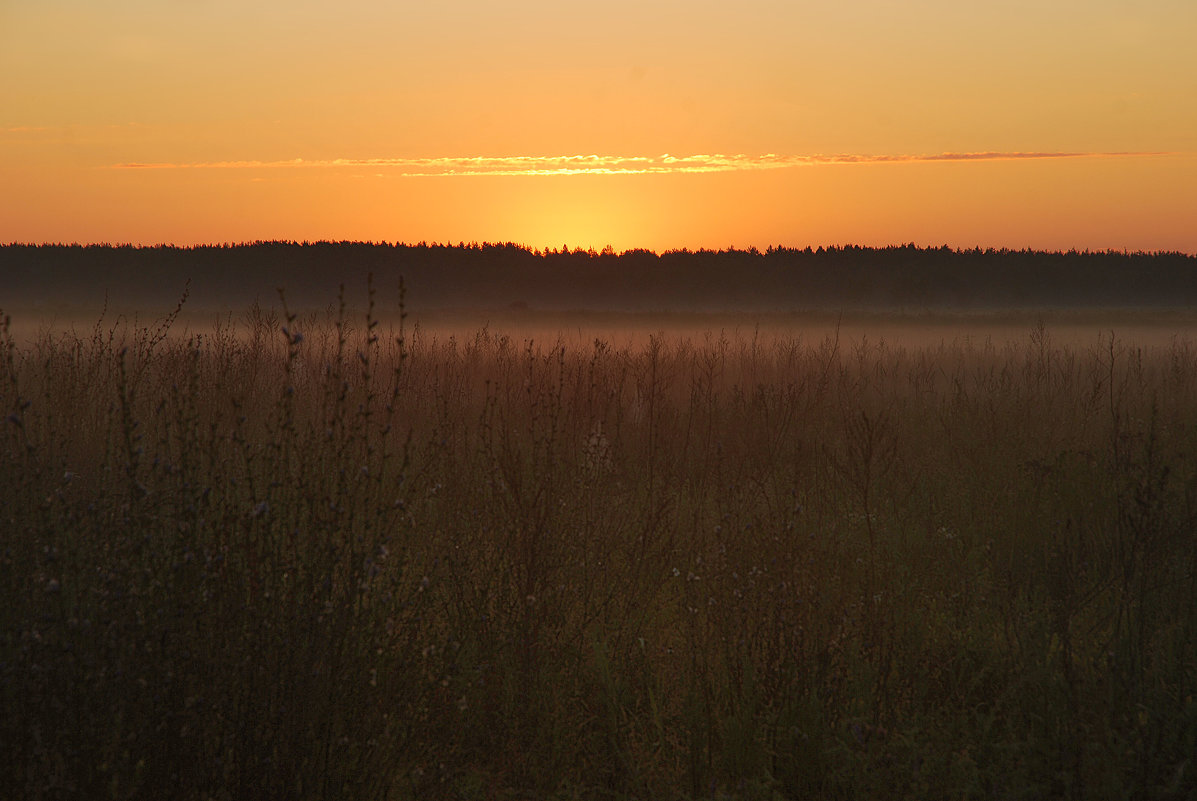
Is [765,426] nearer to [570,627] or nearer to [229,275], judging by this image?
[570,627]

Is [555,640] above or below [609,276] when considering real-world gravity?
below

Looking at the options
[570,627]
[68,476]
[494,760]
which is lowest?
[494,760]

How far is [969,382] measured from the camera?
37.0 ft

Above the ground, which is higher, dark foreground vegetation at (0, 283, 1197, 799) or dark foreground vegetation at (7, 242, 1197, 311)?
dark foreground vegetation at (7, 242, 1197, 311)

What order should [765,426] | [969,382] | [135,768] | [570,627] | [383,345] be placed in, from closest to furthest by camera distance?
[135,768] < [570,627] < [765,426] < [969,382] < [383,345]

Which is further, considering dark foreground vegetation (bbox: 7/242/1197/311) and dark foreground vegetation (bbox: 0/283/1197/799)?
dark foreground vegetation (bbox: 7/242/1197/311)

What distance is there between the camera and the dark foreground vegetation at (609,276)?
62.9 m

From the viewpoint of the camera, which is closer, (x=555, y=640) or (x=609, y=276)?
(x=555, y=640)

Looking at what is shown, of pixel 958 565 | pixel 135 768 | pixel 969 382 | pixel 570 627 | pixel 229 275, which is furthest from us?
pixel 229 275

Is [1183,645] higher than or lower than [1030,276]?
lower

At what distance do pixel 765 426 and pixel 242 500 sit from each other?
4.40 metres

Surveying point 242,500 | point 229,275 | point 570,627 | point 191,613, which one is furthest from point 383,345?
point 229,275

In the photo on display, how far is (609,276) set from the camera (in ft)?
216

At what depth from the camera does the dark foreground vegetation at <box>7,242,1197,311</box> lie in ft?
206
